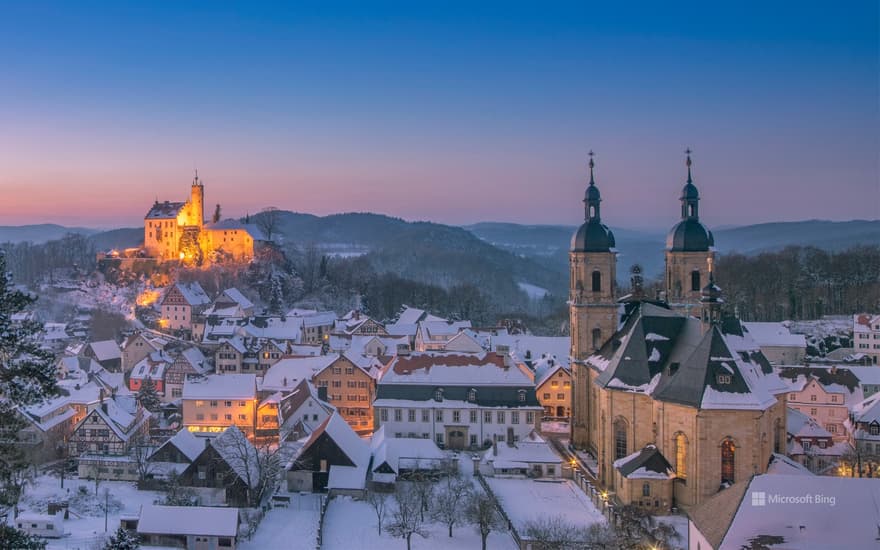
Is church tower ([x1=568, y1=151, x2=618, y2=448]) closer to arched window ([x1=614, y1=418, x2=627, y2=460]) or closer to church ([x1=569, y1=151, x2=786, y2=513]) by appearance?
church ([x1=569, y1=151, x2=786, y2=513])

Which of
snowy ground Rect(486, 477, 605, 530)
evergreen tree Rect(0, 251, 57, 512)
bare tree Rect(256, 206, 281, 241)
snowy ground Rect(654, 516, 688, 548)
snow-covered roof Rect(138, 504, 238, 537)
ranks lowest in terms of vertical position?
snowy ground Rect(486, 477, 605, 530)

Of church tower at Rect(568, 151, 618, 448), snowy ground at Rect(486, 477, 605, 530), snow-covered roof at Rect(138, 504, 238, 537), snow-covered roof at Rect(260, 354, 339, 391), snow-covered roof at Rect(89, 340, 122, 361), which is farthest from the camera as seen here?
snow-covered roof at Rect(89, 340, 122, 361)

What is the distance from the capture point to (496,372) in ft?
167

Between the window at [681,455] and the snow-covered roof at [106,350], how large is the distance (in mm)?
67966

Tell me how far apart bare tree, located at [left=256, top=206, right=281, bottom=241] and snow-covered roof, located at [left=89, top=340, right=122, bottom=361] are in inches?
1930

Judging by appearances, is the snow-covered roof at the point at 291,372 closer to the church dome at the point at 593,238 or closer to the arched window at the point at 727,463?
the church dome at the point at 593,238

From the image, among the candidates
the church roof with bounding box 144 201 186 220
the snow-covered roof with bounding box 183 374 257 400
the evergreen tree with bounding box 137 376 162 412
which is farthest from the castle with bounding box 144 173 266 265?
the snow-covered roof with bounding box 183 374 257 400

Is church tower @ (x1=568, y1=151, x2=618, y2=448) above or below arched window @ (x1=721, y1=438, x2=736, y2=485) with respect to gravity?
above

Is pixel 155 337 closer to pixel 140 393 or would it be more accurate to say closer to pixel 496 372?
pixel 140 393

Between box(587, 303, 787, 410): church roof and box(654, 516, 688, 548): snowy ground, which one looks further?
box(587, 303, 787, 410): church roof

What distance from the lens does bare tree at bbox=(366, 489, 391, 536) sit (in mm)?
35625

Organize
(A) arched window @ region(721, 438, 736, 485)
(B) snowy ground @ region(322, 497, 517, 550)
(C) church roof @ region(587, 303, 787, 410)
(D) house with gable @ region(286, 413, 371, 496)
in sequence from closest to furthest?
(B) snowy ground @ region(322, 497, 517, 550) → (C) church roof @ region(587, 303, 787, 410) → (A) arched window @ region(721, 438, 736, 485) → (D) house with gable @ region(286, 413, 371, 496)

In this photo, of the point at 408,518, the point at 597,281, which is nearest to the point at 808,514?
the point at 408,518

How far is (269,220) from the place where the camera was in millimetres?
137875
